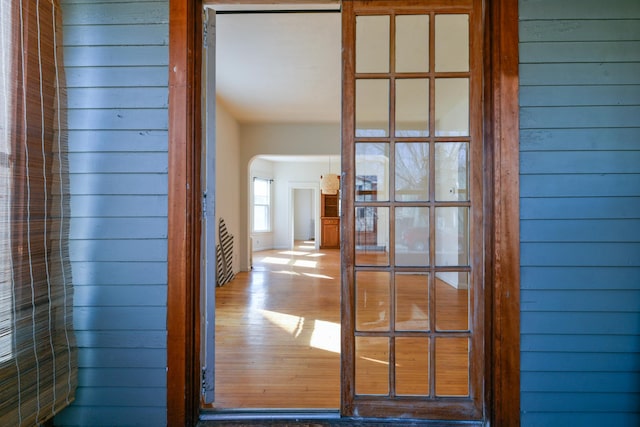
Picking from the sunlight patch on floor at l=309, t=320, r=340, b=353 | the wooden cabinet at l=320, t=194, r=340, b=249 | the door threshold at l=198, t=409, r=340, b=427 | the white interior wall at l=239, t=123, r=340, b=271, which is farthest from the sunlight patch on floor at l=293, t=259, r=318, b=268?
the door threshold at l=198, t=409, r=340, b=427

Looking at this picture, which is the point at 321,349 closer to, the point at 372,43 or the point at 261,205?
the point at 372,43

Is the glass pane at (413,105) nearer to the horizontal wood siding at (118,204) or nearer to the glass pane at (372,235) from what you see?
the glass pane at (372,235)

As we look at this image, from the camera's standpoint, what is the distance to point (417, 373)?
5.81 feet

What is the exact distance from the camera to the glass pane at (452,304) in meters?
1.78

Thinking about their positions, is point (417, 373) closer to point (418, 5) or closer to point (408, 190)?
point (408, 190)

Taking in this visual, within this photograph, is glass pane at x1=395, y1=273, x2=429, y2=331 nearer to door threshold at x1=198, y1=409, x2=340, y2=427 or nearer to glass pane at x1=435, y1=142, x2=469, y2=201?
glass pane at x1=435, y1=142, x2=469, y2=201

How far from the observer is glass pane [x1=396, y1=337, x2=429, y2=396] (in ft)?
5.83

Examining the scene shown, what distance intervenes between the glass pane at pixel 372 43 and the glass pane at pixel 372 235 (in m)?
0.75

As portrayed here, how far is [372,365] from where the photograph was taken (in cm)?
183

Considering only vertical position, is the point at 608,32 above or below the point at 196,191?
above

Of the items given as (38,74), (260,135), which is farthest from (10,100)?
(260,135)

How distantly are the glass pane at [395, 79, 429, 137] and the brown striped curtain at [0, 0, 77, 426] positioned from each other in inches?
66.7

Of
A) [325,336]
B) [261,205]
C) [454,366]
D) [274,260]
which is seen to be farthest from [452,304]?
[261,205]

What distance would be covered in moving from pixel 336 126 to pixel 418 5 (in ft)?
16.4
